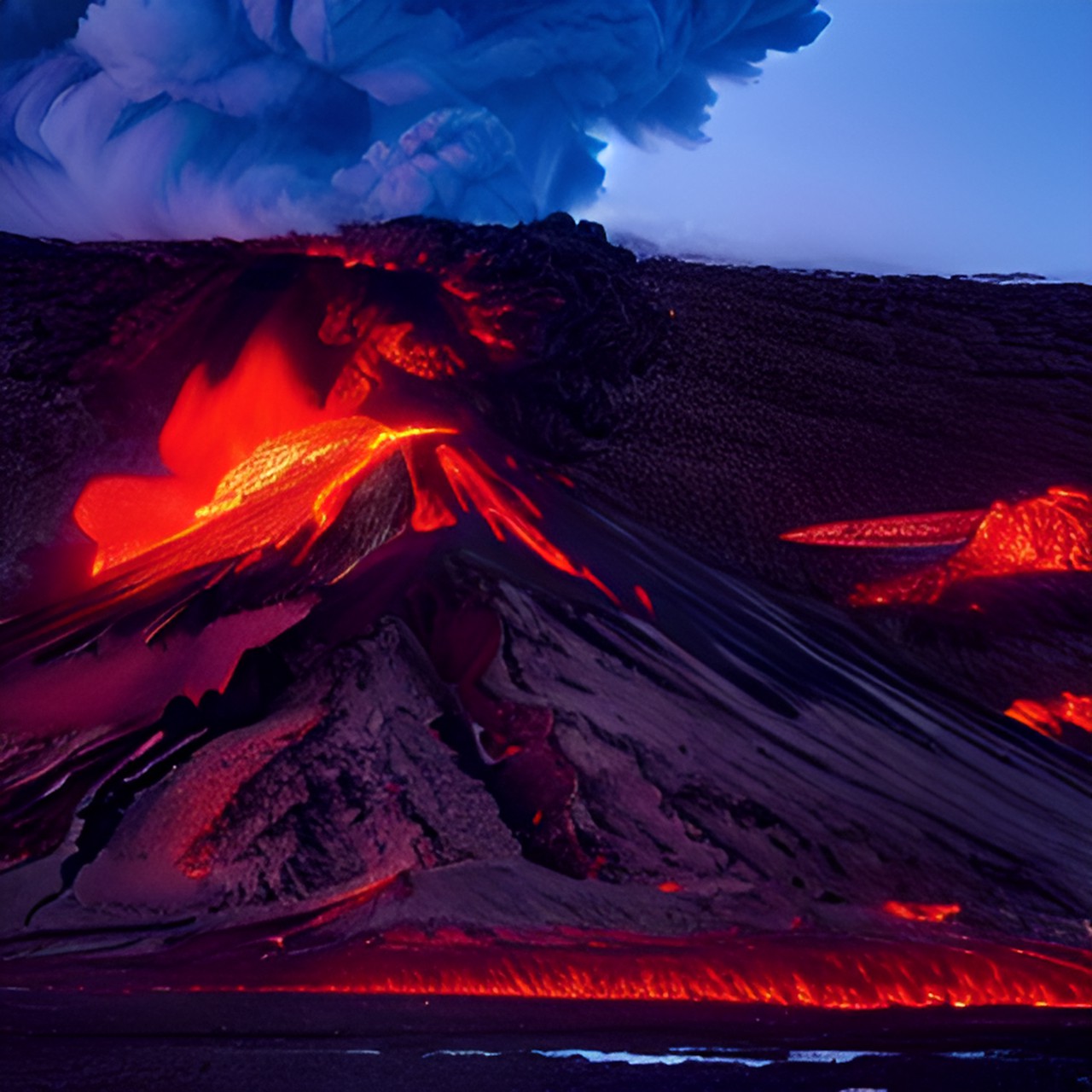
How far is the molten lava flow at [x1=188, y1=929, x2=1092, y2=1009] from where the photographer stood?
163 centimetres

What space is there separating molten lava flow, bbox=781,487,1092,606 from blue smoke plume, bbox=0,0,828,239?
1546mm

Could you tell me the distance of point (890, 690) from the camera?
8.20 feet

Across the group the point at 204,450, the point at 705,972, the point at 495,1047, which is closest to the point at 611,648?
the point at 705,972

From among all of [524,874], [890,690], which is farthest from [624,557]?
[524,874]

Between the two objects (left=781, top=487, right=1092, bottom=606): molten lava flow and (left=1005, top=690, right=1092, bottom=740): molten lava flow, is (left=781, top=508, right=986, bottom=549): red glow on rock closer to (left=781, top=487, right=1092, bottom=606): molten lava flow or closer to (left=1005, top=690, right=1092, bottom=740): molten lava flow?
(left=781, top=487, right=1092, bottom=606): molten lava flow

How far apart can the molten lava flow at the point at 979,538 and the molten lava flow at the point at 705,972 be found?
3.80 feet

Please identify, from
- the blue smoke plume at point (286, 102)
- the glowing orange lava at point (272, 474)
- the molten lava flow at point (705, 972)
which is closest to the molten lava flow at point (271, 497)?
the glowing orange lava at point (272, 474)

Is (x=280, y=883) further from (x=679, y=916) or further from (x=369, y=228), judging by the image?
(x=369, y=228)

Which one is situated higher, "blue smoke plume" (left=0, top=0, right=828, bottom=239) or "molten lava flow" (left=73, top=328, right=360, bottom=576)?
"blue smoke plume" (left=0, top=0, right=828, bottom=239)

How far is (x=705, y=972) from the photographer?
1.71 metres

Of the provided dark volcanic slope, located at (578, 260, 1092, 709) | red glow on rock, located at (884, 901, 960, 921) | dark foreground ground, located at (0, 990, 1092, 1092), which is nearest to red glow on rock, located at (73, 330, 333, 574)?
dark volcanic slope, located at (578, 260, 1092, 709)

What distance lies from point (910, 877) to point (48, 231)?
10.5 ft

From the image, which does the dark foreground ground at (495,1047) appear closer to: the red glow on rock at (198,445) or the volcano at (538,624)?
the volcano at (538,624)

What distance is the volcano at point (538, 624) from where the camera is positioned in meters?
1.77
